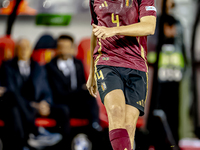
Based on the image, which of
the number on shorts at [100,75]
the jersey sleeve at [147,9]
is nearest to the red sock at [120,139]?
the number on shorts at [100,75]

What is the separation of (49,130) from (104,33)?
10.0ft

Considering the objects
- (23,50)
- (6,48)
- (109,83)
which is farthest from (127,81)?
(6,48)

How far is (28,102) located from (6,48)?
1118 mm

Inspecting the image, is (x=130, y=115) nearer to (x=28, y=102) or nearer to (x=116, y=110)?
(x=116, y=110)

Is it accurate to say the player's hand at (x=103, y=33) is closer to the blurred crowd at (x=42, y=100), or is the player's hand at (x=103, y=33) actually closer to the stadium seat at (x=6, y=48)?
the blurred crowd at (x=42, y=100)

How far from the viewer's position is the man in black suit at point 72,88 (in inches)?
175

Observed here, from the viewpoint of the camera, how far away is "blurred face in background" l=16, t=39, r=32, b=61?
4.65 metres

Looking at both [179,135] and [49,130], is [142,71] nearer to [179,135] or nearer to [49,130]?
[49,130]

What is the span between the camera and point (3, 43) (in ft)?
16.2

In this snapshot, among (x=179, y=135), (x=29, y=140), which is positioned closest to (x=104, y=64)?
(x=29, y=140)

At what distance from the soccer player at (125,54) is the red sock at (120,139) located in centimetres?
9

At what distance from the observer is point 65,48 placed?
473 centimetres

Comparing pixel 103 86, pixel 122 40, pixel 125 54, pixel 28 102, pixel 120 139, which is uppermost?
pixel 122 40

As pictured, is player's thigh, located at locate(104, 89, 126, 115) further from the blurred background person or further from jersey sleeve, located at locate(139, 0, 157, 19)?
the blurred background person
